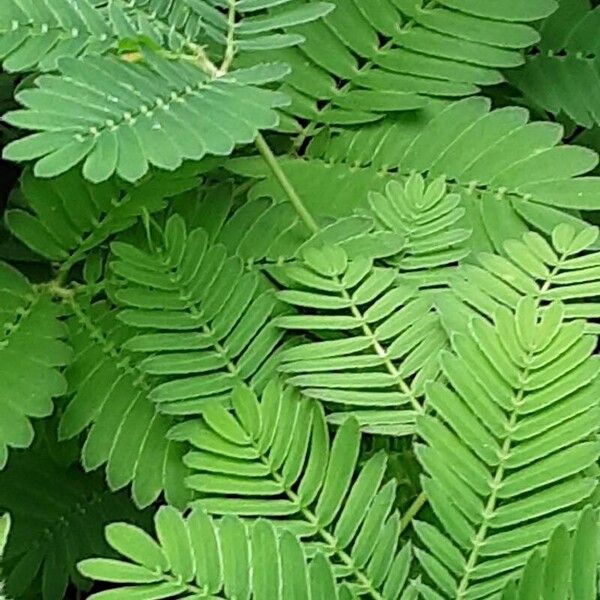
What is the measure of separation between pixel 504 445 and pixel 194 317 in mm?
246

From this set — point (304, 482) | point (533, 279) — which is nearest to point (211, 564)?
point (304, 482)

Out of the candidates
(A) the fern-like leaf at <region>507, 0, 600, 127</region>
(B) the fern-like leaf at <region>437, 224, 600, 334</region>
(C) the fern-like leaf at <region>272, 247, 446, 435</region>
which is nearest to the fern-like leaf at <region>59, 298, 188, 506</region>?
(C) the fern-like leaf at <region>272, 247, 446, 435</region>

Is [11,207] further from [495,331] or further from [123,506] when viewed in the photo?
[495,331]

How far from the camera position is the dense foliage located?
715 mm

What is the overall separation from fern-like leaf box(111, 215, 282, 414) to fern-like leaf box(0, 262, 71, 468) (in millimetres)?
60

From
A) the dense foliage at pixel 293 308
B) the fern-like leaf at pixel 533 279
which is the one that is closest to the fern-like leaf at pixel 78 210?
the dense foliage at pixel 293 308

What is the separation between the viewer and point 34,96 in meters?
0.73

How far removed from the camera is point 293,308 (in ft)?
2.79

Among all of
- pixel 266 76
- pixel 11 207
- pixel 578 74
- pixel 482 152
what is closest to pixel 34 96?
pixel 266 76

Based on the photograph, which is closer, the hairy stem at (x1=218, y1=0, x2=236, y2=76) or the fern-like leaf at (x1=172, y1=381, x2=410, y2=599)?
the fern-like leaf at (x1=172, y1=381, x2=410, y2=599)

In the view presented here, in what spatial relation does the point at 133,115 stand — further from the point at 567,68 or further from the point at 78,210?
the point at 567,68

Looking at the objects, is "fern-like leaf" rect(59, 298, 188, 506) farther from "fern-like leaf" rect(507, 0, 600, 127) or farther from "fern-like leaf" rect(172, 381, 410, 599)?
"fern-like leaf" rect(507, 0, 600, 127)

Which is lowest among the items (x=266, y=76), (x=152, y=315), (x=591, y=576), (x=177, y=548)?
(x=591, y=576)

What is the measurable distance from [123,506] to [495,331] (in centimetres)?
39
